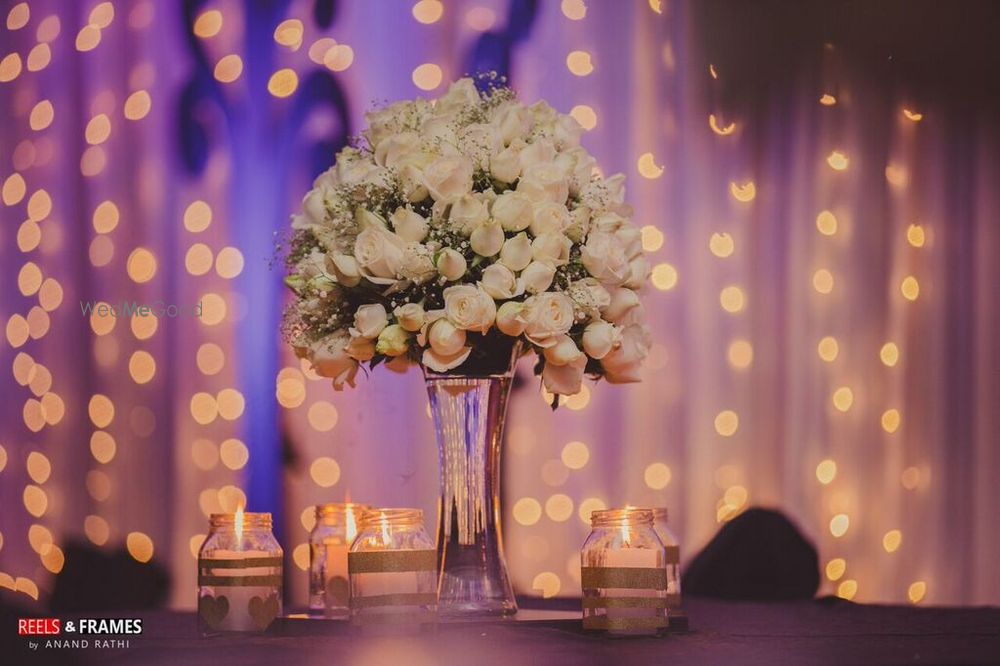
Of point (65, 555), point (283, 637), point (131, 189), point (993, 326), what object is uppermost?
point (131, 189)

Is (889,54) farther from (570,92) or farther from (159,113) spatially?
(159,113)

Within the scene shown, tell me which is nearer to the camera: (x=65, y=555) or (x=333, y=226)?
(x=333, y=226)

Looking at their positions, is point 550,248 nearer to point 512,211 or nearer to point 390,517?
point 512,211

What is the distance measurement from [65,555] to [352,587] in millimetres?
1444

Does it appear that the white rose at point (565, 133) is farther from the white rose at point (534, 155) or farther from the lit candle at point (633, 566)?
the lit candle at point (633, 566)

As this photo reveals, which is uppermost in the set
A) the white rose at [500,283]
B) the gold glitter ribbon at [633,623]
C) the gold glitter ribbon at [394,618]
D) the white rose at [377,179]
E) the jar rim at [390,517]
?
the white rose at [377,179]

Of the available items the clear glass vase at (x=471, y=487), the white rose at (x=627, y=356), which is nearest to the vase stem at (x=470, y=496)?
the clear glass vase at (x=471, y=487)

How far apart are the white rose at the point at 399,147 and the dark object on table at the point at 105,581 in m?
1.35

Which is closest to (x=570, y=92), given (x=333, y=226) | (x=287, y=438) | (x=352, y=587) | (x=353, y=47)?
(x=353, y=47)

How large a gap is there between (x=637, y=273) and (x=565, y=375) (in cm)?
13

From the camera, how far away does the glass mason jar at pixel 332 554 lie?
1244 millimetres

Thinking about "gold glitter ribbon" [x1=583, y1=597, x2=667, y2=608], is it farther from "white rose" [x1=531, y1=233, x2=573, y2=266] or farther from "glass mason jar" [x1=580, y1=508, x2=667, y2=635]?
"white rose" [x1=531, y1=233, x2=573, y2=266]

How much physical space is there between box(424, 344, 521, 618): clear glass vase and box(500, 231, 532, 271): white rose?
0.34 ft

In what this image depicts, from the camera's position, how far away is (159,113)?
233cm
